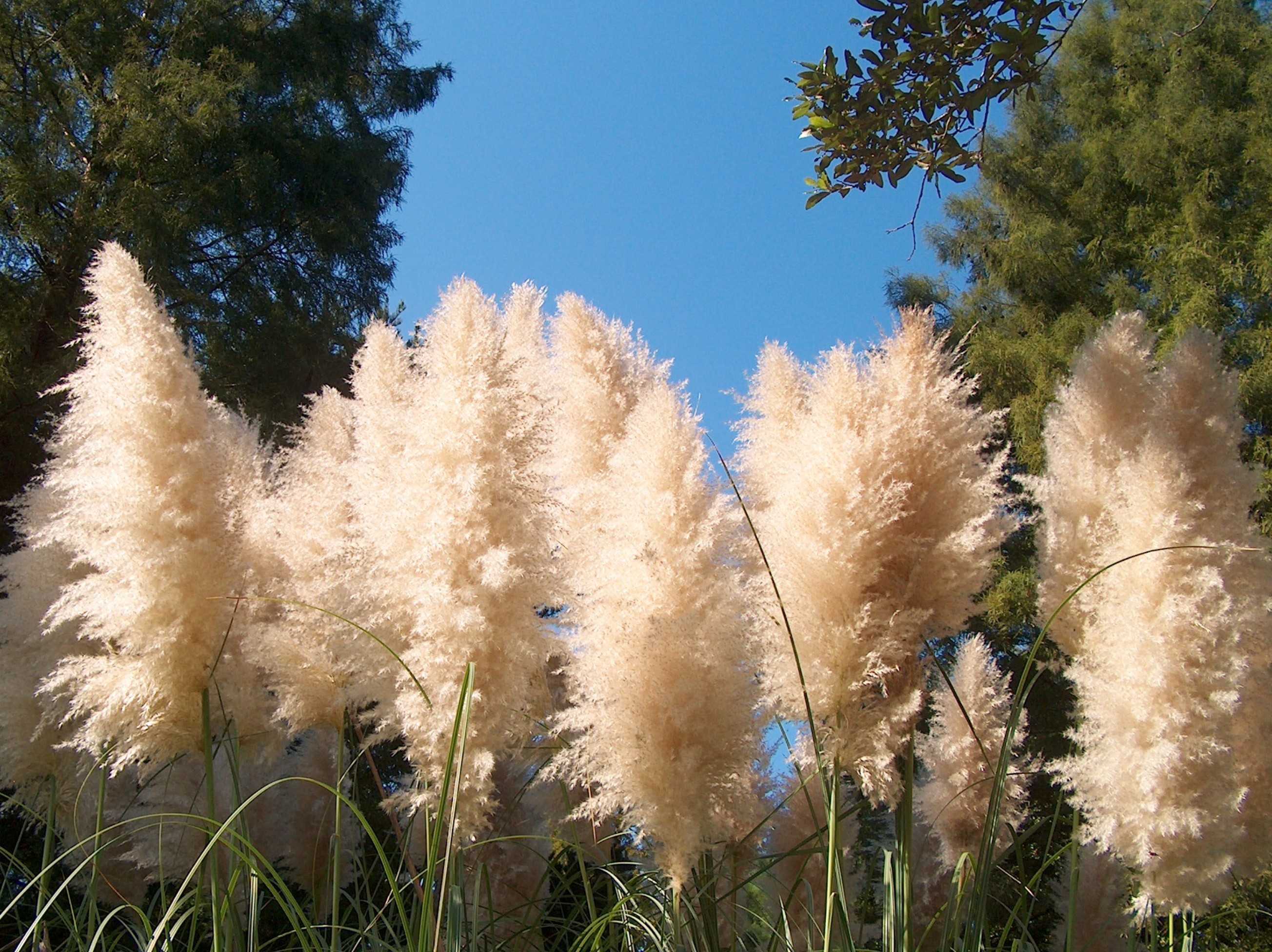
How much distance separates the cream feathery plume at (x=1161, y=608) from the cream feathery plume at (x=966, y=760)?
0.54 metres

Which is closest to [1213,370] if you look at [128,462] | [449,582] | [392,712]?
[449,582]

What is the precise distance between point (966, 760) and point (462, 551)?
2265 mm

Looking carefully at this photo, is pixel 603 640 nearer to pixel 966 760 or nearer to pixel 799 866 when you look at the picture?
pixel 799 866

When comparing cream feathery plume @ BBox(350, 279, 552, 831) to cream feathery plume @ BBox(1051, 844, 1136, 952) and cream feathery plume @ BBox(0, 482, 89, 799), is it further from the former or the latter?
cream feathery plume @ BBox(1051, 844, 1136, 952)

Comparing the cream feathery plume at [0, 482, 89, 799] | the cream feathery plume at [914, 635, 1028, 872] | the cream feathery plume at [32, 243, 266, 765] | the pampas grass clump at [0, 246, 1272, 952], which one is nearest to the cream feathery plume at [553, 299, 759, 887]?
the pampas grass clump at [0, 246, 1272, 952]

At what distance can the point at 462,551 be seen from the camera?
7.16 feet

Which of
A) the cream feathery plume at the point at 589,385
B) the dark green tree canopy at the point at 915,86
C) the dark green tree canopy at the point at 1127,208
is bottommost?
the cream feathery plume at the point at 589,385

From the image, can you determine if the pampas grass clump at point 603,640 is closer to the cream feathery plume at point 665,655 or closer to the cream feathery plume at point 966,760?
the cream feathery plume at point 665,655

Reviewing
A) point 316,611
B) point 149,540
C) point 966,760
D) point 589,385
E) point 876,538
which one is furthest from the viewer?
point 966,760

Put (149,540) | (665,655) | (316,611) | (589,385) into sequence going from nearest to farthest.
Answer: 1. (665,655)
2. (149,540)
3. (316,611)
4. (589,385)

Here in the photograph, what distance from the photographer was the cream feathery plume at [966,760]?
128 inches

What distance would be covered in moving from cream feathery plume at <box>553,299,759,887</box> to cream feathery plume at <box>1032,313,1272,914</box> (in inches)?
43.1

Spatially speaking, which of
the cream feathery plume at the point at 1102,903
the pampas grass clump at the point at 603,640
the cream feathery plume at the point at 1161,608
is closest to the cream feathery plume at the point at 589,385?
the pampas grass clump at the point at 603,640

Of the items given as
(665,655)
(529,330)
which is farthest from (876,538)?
(529,330)
